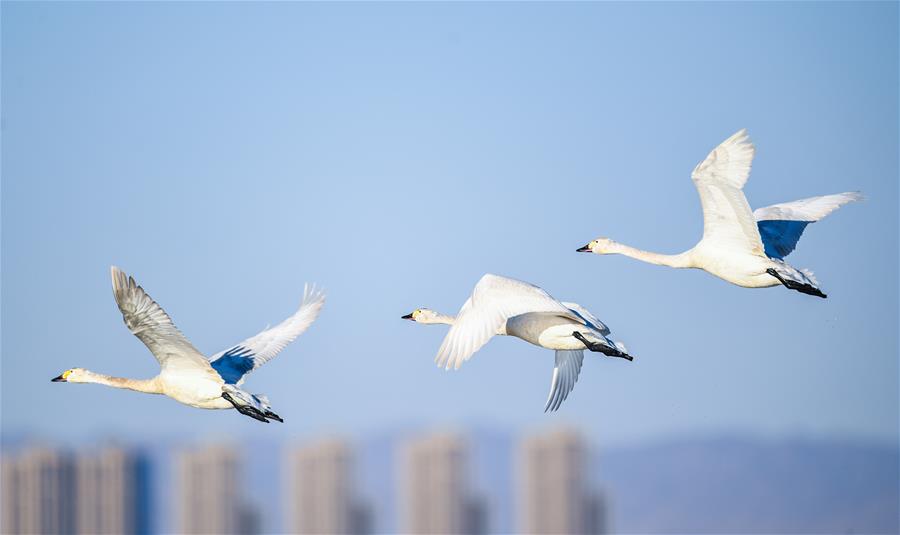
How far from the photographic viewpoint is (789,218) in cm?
3472

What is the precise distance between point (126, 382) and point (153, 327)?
3.34 m

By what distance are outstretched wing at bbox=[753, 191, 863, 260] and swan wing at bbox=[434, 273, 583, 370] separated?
5340mm

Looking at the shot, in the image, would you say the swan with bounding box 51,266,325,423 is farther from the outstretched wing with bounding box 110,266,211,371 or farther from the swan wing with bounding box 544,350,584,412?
the swan wing with bounding box 544,350,584,412

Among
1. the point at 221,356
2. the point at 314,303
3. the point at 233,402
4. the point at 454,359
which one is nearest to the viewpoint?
the point at 454,359

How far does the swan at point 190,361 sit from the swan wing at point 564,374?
16.6 ft

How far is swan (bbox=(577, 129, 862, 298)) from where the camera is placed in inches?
A: 1201

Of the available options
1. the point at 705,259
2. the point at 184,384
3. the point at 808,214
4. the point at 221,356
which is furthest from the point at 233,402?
the point at 808,214

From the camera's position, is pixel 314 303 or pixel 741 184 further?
pixel 314 303

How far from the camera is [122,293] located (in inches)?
1122

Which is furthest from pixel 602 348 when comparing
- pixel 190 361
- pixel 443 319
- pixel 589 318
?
pixel 190 361

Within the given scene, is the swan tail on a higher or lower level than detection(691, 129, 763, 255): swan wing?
lower

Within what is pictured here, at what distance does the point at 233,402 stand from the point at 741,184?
30.4ft

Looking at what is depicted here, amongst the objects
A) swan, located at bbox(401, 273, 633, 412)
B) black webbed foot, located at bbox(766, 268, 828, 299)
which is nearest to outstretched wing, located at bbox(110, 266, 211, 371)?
swan, located at bbox(401, 273, 633, 412)

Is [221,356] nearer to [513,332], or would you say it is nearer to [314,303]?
[314,303]
